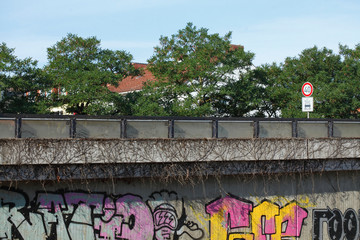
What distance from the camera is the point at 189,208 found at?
12.5m

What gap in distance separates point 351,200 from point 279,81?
26037 millimetres

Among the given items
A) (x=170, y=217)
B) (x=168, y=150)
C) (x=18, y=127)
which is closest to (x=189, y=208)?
(x=170, y=217)

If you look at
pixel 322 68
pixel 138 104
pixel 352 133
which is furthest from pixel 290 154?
pixel 322 68

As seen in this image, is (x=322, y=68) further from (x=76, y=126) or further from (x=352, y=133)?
(x=76, y=126)

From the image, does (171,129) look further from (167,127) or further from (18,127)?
(18,127)

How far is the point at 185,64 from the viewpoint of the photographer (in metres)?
32.3

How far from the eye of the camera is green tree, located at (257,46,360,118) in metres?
34.2

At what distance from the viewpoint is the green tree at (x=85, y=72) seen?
30391 millimetres

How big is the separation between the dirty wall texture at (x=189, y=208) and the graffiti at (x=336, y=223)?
31 millimetres

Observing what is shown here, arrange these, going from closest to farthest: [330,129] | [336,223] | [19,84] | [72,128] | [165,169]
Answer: [72,128] < [165,169] < [330,129] < [336,223] < [19,84]

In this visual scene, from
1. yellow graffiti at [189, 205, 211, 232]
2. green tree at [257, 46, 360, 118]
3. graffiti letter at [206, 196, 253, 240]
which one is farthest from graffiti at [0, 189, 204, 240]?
green tree at [257, 46, 360, 118]

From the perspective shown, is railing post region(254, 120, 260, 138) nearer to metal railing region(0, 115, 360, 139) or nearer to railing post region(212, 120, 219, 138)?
metal railing region(0, 115, 360, 139)

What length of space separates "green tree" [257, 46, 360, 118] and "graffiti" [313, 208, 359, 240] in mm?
19374

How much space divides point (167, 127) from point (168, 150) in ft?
2.17
